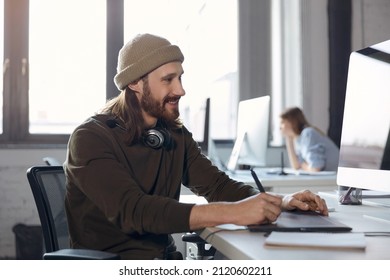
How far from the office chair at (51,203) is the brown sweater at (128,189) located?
55 millimetres

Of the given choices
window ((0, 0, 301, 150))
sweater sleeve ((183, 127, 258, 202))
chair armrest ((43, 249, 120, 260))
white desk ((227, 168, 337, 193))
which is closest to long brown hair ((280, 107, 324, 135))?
window ((0, 0, 301, 150))

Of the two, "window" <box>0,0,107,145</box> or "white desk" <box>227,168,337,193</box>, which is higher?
"window" <box>0,0,107,145</box>

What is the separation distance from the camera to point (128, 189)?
1269mm

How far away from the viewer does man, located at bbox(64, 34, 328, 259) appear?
1198 mm

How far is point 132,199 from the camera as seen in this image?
4.08 ft

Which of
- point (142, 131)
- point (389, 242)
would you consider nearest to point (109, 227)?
point (142, 131)

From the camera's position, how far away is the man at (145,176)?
3.93ft

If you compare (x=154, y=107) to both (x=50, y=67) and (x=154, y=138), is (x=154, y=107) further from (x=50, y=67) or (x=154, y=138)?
(x=50, y=67)

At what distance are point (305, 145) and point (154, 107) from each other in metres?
2.28

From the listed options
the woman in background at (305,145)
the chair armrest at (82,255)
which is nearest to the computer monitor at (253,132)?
the woman in background at (305,145)

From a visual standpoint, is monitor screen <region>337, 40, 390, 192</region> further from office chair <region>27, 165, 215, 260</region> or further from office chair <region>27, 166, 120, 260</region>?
office chair <region>27, 166, 120, 260</region>

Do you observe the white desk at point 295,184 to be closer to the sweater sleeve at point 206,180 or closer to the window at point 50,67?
the sweater sleeve at point 206,180

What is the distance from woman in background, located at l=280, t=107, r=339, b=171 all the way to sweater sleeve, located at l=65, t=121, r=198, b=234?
234 centimetres
